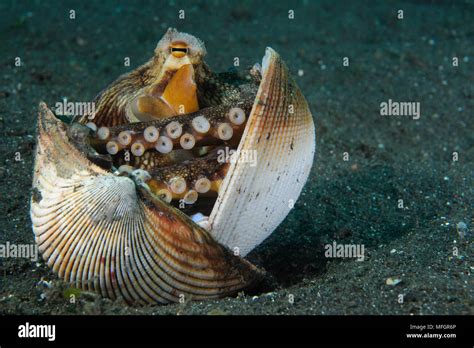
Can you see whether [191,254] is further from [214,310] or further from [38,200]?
[38,200]

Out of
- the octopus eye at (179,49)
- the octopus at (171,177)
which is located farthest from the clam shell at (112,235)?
the octopus eye at (179,49)

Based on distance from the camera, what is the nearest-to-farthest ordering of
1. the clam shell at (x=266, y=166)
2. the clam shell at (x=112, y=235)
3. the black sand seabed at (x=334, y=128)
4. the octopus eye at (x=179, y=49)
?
the clam shell at (x=112, y=235)
the clam shell at (x=266, y=166)
the black sand seabed at (x=334, y=128)
the octopus eye at (x=179, y=49)

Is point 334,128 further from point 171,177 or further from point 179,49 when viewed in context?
point 171,177

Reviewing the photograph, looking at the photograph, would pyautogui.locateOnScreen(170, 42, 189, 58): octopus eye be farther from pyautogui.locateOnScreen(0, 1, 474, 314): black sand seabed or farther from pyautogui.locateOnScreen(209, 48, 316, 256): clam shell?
pyautogui.locateOnScreen(0, 1, 474, 314): black sand seabed

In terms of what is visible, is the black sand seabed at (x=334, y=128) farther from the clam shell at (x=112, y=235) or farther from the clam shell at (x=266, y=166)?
the clam shell at (x=266, y=166)

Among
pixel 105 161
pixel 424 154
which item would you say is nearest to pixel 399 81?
pixel 424 154
